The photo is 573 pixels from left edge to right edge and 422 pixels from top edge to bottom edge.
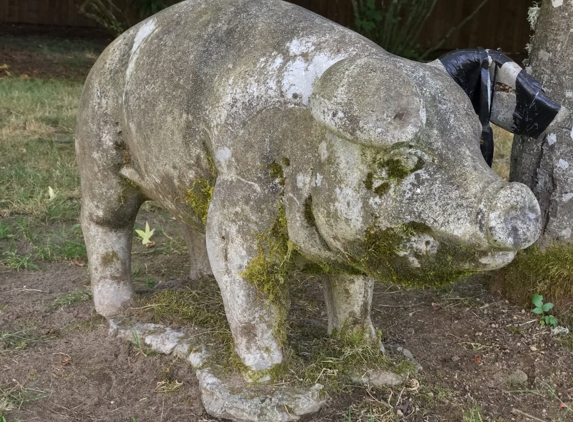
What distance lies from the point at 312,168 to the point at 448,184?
44 cm

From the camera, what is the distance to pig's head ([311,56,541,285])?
203cm

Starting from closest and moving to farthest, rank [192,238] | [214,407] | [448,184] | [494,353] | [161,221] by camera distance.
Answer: [448,184]
[214,407]
[494,353]
[192,238]
[161,221]

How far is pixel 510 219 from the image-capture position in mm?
1967

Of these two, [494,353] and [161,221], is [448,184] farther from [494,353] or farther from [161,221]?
[161,221]

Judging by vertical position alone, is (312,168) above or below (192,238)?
above

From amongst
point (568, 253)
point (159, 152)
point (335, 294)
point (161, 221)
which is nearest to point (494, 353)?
point (568, 253)

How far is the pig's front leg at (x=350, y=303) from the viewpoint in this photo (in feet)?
9.70

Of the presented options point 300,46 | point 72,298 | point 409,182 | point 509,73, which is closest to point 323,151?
point 409,182

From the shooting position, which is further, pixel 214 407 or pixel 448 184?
pixel 214 407

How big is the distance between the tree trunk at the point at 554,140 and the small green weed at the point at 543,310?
0.86ft

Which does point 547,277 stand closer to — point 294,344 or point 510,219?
point 294,344

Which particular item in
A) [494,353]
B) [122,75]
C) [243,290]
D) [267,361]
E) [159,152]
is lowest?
[494,353]

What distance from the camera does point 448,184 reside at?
2094mm

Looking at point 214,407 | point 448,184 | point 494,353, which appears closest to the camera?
point 448,184
